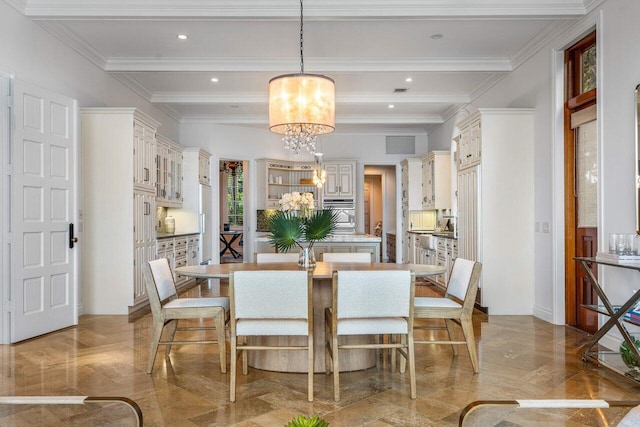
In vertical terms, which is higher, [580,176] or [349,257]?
[580,176]

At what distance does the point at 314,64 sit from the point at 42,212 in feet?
11.9

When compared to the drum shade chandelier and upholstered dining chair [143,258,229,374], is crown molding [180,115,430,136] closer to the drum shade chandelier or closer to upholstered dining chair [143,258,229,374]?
the drum shade chandelier

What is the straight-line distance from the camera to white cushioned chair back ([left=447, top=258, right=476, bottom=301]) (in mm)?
3547

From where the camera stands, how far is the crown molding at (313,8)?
14.3 ft

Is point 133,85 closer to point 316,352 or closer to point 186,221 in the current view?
point 186,221

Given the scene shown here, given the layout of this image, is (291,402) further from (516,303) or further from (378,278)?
(516,303)

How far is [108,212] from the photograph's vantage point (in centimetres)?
561

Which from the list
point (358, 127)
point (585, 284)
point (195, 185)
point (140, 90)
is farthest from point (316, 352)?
point (358, 127)

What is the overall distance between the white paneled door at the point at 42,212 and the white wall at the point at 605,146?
5.08 m

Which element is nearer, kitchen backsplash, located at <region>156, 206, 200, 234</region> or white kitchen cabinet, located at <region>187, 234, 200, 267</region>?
white kitchen cabinet, located at <region>187, 234, 200, 267</region>

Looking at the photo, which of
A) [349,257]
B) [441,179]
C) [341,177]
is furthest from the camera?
[341,177]

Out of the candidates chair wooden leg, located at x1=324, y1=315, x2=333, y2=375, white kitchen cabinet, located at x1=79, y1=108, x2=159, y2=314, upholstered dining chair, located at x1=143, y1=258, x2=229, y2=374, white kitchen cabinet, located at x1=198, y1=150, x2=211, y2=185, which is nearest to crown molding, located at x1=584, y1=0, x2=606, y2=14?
chair wooden leg, located at x1=324, y1=315, x2=333, y2=375

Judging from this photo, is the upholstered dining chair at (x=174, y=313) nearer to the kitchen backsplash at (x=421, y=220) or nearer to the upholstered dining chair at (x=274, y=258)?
the upholstered dining chair at (x=274, y=258)

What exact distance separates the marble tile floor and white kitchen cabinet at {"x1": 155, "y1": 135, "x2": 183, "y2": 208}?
3.36m
